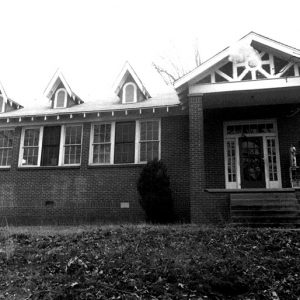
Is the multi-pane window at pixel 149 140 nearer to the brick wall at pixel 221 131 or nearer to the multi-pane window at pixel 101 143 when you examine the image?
the multi-pane window at pixel 101 143

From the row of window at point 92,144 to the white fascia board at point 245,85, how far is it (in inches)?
118

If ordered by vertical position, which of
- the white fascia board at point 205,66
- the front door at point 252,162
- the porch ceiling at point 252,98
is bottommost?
the front door at point 252,162

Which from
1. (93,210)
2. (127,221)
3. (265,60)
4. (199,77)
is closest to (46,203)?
(93,210)

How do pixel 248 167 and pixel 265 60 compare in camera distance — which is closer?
pixel 265 60

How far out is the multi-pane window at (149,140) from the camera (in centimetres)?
1496

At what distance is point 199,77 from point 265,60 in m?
2.20

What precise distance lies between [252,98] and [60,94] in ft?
27.4

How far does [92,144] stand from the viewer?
51.0 ft

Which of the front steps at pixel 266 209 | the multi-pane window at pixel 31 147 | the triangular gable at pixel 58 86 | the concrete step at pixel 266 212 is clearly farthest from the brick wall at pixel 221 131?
the multi-pane window at pixel 31 147

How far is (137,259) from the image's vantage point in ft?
23.2

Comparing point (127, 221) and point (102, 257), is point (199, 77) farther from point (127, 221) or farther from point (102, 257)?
point (102, 257)

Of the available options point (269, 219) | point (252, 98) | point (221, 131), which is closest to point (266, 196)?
point (269, 219)

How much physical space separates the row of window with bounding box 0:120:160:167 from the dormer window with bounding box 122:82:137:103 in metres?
1.17

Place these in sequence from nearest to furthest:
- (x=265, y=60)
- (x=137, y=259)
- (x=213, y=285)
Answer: (x=213, y=285) → (x=137, y=259) → (x=265, y=60)
